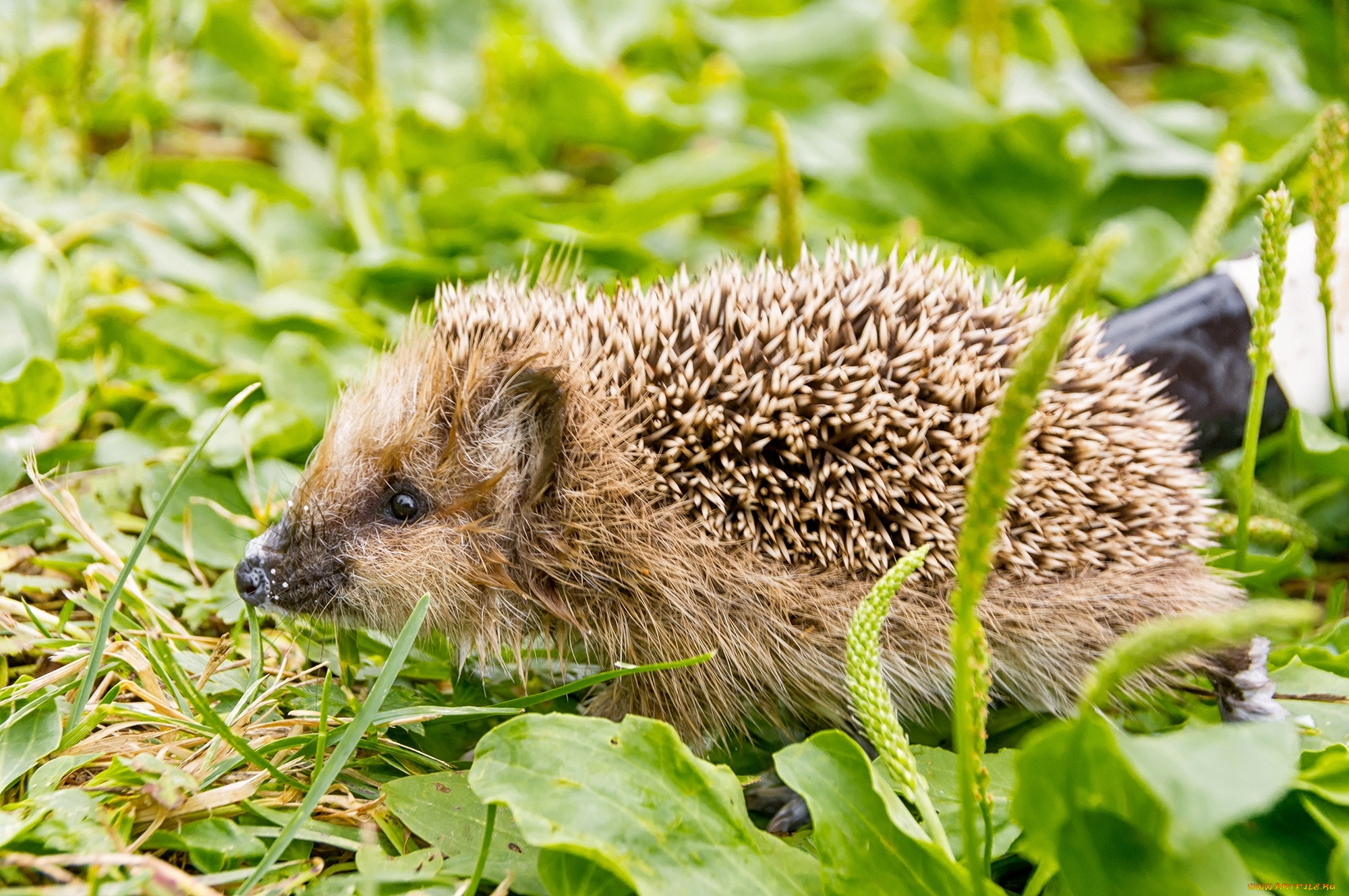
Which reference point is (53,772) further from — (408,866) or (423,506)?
(423,506)

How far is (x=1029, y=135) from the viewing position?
16.7 ft

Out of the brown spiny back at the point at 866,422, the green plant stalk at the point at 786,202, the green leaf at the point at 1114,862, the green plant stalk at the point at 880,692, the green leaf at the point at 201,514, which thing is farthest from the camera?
the green plant stalk at the point at 786,202

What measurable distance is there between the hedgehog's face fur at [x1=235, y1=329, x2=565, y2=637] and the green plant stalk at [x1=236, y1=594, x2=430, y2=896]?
0.53m

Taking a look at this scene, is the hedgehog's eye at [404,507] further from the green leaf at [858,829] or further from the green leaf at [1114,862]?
the green leaf at [1114,862]

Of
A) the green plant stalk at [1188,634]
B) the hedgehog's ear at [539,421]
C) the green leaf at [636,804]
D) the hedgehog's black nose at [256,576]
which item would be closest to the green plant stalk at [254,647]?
the hedgehog's black nose at [256,576]

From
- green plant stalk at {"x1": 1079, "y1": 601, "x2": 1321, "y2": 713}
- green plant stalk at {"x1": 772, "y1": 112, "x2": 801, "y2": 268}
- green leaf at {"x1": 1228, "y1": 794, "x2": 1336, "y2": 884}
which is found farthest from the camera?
green plant stalk at {"x1": 772, "y1": 112, "x2": 801, "y2": 268}

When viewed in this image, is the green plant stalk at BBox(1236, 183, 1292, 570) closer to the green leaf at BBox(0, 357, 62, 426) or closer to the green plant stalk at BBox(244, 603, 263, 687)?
the green plant stalk at BBox(244, 603, 263, 687)

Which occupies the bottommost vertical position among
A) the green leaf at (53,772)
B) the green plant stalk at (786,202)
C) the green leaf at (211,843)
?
the green leaf at (211,843)

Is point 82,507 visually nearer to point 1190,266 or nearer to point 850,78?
point 1190,266

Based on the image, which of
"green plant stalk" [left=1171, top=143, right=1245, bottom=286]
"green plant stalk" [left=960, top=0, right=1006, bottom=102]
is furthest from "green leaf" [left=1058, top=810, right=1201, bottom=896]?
"green plant stalk" [left=960, top=0, right=1006, bottom=102]

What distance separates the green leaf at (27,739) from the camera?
7.95 ft

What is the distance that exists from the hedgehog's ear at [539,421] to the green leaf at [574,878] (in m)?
1.04

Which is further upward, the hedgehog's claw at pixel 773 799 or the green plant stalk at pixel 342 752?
the green plant stalk at pixel 342 752

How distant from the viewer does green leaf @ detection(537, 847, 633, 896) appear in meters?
2.24
